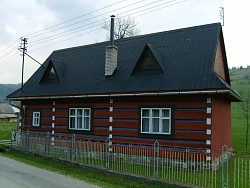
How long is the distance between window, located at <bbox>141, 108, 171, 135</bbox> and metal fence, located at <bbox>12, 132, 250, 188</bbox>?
2.45ft

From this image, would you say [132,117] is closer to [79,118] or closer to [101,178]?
[79,118]

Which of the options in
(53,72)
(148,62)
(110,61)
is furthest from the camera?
(53,72)

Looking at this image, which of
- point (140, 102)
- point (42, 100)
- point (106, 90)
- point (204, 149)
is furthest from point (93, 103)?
point (204, 149)

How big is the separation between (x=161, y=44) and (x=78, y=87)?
5.20 m

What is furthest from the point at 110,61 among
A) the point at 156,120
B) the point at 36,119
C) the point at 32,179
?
the point at 32,179

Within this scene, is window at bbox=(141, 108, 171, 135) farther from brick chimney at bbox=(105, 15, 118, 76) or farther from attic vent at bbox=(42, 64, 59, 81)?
attic vent at bbox=(42, 64, 59, 81)

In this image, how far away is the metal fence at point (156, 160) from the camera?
387 inches

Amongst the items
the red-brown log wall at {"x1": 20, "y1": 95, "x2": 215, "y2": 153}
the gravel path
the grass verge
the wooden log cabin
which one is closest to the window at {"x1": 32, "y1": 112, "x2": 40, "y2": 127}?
the wooden log cabin

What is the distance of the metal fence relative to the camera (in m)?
9.83

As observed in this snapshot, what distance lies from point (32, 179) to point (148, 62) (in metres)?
8.07

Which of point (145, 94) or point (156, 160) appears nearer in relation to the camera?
point (156, 160)

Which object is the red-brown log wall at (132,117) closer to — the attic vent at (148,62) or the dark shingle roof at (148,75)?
the dark shingle roof at (148,75)

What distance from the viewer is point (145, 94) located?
44.8ft

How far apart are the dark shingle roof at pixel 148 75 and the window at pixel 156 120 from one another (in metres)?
1.07
